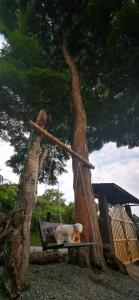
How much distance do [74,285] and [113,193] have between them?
7.05 m

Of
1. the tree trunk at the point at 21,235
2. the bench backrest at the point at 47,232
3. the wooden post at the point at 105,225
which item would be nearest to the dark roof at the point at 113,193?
the wooden post at the point at 105,225

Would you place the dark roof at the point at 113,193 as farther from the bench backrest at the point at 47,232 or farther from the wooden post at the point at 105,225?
the bench backrest at the point at 47,232

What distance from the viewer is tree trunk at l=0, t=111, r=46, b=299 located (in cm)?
339

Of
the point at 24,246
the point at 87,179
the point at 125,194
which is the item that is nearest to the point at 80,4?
the point at 87,179

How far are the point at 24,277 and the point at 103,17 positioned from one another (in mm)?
9401

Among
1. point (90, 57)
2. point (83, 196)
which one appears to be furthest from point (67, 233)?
point (90, 57)

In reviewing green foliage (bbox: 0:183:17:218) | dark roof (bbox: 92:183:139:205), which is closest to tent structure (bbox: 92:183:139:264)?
dark roof (bbox: 92:183:139:205)

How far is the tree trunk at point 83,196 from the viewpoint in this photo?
6359 mm

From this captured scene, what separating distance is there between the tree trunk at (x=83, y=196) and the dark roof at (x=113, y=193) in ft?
8.77

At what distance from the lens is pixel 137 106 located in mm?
10156

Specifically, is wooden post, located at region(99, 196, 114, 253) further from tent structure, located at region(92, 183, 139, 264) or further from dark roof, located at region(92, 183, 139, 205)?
dark roof, located at region(92, 183, 139, 205)

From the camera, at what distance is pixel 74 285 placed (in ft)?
15.3

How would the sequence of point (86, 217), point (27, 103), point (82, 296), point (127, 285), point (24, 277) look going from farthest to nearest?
point (27, 103) → point (86, 217) → point (127, 285) → point (82, 296) → point (24, 277)

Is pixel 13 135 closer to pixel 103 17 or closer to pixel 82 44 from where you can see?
pixel 82 44
